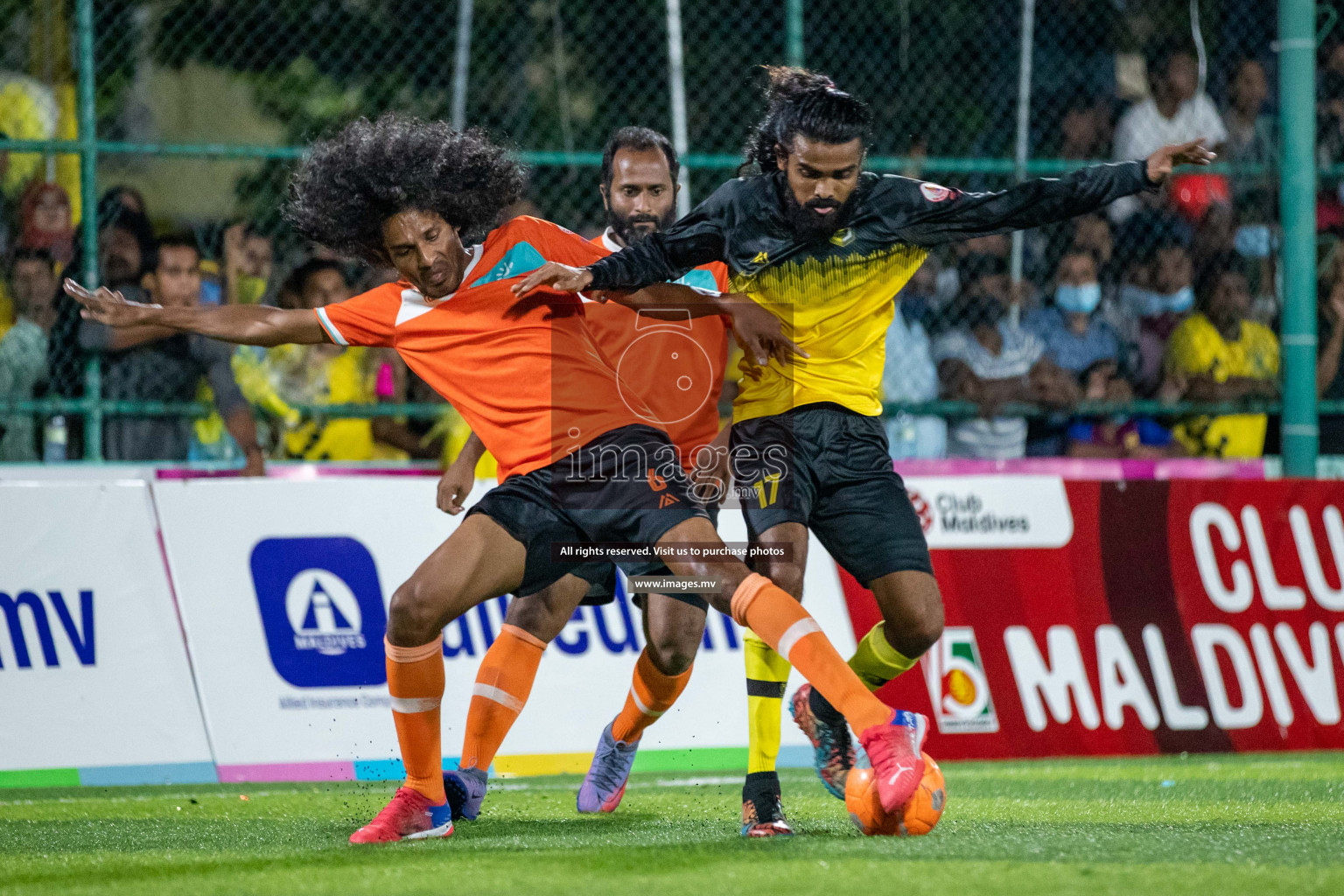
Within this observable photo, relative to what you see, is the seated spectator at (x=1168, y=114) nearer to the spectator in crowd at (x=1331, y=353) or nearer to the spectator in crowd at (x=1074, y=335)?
the spectator in crowd at (x=1074, y=335)

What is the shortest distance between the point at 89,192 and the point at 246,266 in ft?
2.71

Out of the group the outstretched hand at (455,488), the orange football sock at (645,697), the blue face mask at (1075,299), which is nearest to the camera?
the outstretched hand at (455,488)

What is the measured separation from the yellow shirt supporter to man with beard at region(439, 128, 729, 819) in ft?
13.6

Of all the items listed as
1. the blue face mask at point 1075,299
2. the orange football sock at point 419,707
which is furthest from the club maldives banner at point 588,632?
the orange football sock at point 419,707

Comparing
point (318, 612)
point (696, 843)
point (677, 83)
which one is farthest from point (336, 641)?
point (677, 83)

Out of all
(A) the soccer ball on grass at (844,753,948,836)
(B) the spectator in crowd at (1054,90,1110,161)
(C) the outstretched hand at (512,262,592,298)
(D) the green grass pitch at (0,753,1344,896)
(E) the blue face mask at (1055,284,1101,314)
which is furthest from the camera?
(B) the spectator in crowd at (1054,90,1110,161)

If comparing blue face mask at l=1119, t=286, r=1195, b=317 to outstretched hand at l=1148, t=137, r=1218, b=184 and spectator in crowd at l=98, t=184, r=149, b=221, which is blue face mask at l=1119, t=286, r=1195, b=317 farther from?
spectator in crowd at l=98, t=184, r=149, b=221

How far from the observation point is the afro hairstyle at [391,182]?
4750 mm

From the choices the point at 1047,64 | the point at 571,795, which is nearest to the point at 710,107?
the point at 1047,64

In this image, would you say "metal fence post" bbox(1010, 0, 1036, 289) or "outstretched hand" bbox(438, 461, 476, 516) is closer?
"outstretched hand" bbox(438, 461, 476, 516)

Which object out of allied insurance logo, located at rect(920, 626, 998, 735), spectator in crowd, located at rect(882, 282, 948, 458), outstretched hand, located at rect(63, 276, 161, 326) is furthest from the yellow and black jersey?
spectator in crowd, located at rect(882, 282, 948, 458)

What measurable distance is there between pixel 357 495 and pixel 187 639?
0.91 meters

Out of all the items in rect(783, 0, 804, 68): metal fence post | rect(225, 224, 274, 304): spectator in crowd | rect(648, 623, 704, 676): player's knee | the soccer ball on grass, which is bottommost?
the soccer ball on grass

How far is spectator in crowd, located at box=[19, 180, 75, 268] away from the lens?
746 cm
